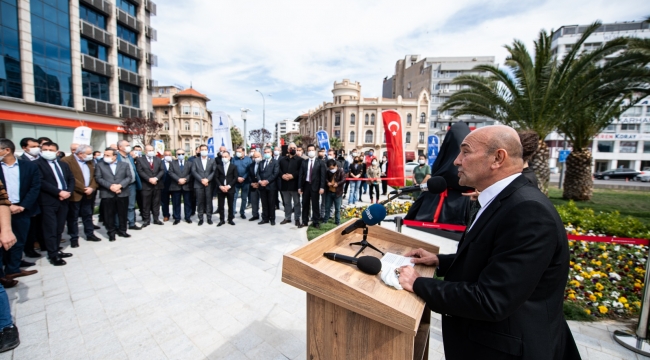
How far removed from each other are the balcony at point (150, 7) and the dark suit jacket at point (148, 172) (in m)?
32.0

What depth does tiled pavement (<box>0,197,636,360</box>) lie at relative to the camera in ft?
9.43

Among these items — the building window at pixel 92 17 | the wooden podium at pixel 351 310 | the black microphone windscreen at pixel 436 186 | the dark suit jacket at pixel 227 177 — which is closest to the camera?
the wooden podium at pixel 351 310

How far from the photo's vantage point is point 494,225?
1.35 meters

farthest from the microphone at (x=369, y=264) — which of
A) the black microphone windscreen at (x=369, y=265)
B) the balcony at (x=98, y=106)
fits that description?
the balcony at (x=98, y=106)

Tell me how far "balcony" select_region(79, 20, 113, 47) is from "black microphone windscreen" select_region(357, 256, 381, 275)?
105 ft

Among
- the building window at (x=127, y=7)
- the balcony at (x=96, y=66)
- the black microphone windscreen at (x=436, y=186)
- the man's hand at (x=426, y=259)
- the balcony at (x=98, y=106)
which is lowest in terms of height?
the man's hand at (x=426, y=259)

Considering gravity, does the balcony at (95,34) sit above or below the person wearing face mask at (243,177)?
above

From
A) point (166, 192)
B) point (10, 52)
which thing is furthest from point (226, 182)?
point (10, 52)

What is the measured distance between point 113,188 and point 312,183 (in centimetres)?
463

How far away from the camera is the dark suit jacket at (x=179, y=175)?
7984mm

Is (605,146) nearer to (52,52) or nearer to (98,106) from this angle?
(98,106)

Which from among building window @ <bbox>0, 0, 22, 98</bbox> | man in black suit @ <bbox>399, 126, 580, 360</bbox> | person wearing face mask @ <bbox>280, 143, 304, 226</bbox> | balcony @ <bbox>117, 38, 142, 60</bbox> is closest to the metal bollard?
man in black suit @ <bbox>399, 126, 580, 360</bbox>

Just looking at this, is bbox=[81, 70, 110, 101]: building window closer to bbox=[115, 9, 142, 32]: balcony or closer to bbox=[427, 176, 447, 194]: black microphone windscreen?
bbox=[115, 9, 142, 32]: balcony

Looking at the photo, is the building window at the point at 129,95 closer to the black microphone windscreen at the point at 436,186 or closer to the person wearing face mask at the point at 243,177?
the person wearing face mask at the point at 243,177
